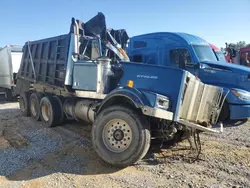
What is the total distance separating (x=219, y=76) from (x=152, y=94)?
4.03m

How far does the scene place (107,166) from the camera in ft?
16.2

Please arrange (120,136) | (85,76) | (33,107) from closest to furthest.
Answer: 1. (120,136)
2. (85,76)
3. (33,107)

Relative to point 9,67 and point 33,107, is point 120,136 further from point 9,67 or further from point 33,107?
point 9,67

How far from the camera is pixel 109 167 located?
4.90 meters

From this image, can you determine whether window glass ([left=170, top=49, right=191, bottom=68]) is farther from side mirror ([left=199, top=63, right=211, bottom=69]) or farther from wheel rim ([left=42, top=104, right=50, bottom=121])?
wheel rim ([left=42, top=104, right=50, bottom=121])

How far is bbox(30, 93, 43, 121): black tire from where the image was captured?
8766 mm

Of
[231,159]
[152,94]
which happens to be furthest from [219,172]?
[152,94]

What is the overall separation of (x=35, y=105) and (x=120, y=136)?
506 centimetres

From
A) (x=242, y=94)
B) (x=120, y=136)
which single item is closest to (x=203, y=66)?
(x=242, y=94)

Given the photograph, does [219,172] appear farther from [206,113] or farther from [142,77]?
[142,77]

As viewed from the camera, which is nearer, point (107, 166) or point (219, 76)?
point (107, 166)

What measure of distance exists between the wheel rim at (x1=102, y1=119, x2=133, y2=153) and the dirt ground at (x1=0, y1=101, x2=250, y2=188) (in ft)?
1.23

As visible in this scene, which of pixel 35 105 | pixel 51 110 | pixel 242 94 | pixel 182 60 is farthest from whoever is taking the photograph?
pixel 35 105

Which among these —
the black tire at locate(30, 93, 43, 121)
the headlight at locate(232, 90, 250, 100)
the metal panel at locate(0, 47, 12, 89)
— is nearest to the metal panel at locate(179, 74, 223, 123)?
the headlight at locate(232, 90, 250, 100)
